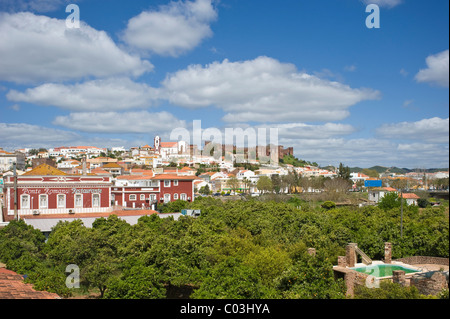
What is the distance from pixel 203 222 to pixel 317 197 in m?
31.9

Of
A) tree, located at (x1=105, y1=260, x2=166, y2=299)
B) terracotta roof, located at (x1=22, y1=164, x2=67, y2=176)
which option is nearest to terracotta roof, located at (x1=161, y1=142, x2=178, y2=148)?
terracotta roof, located at (x1=22, y1=164, x2=67, y2=176)

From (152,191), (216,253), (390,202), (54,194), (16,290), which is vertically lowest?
(16,290)

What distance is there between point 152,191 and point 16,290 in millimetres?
25016

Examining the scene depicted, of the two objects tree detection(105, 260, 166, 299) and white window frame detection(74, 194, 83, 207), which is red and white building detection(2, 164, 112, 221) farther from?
tree detection(105, 260, 166, 299)

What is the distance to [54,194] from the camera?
24688 millimetres

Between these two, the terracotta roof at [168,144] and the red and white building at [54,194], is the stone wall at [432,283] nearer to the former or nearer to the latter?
the red and white building at [54,194]

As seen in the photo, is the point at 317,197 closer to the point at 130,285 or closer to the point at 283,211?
the point at 283,211

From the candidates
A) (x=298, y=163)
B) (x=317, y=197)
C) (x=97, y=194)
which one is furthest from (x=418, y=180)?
(x=298, y=163)

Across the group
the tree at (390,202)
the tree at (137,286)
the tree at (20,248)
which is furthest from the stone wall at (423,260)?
the tree at (390,202)

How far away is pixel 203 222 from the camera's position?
16438mm

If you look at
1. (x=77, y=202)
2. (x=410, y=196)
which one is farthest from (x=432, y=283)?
(x=410, y=196)

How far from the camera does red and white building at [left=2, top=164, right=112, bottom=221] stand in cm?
2353

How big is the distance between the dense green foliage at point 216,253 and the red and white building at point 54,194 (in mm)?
7317

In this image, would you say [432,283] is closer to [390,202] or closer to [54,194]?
[390,202]
